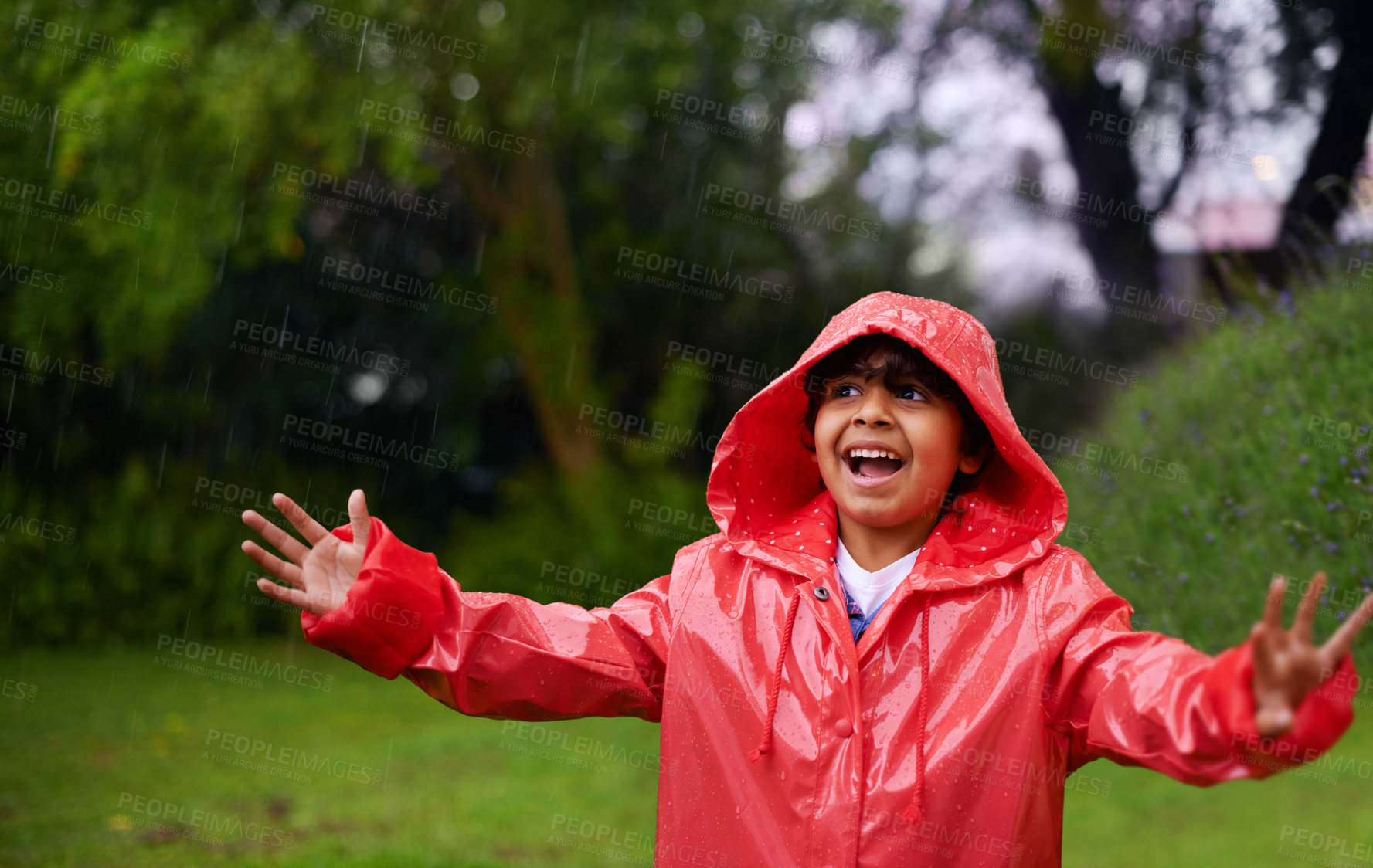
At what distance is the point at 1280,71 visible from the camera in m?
6.67

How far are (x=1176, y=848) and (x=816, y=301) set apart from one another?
6.02 meters

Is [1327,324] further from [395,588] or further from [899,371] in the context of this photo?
[395,588]

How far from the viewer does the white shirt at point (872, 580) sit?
231 centimetres

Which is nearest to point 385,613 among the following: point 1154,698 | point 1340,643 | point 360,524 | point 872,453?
point 360,524

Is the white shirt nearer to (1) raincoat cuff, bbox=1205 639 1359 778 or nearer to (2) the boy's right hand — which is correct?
(1) raincoat cuff, bbox=1205 639 1359 778

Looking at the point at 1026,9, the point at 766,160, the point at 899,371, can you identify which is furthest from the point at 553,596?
the point at 899,371

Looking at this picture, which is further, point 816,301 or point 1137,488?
point 816,301

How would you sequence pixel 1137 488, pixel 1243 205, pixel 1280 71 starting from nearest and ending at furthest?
1. pixel 1137 488
2. pixel 1280 71
3. pixel 1243 205

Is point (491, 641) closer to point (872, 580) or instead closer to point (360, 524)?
point (360, 524)

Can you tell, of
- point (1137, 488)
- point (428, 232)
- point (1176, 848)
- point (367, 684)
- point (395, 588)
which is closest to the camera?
point (395, 588)

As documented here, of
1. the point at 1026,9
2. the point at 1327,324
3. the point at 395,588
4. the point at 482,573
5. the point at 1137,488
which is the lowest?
the point at 482,573

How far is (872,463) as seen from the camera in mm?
2367

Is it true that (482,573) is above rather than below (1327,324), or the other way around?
below

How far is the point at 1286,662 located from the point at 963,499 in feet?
2.98
